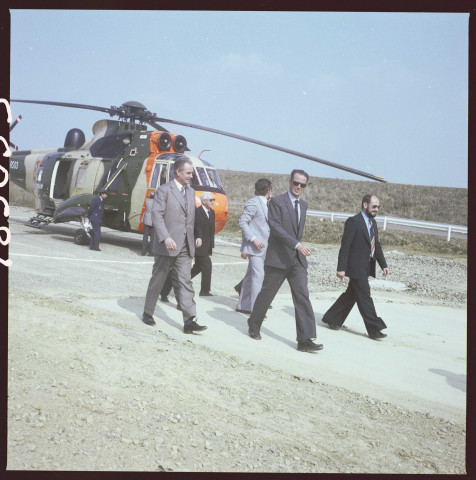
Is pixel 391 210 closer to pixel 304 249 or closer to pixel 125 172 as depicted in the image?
pixel 125 172

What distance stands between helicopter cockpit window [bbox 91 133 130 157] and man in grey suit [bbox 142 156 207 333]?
7500 mm

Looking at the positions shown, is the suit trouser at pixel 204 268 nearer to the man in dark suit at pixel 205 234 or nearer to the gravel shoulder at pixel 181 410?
the man in dark suit at pixel 205 234

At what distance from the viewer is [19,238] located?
39.1 ft

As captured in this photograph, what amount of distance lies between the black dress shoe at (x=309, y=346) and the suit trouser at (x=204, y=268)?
2329 millimetres

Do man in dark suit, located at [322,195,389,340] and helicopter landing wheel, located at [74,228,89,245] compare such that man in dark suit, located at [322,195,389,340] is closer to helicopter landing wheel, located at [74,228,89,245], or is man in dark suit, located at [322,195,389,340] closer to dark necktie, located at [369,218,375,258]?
dark necktie, located at [369,218,375,258]

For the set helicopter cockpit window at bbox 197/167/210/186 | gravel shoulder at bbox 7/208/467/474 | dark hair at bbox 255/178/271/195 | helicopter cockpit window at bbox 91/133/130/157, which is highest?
helicopter cockpit window at bbox 91/133/130/157

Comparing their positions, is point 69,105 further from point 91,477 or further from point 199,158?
point 91,477

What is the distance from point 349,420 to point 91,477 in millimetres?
1815

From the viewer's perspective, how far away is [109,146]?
524 inches

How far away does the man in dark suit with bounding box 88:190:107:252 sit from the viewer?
11602 millimetres

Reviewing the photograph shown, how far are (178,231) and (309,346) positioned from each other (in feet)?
5.54

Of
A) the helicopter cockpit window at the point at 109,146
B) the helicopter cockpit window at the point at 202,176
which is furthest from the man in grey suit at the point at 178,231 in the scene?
the helicopter cockpit window at the point at 109,146

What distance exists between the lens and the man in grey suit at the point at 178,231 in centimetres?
568

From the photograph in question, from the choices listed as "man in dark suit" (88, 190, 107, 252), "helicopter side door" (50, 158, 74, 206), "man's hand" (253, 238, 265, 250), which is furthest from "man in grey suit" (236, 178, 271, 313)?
"helicopter side door" (50, 158, 74, 206)
